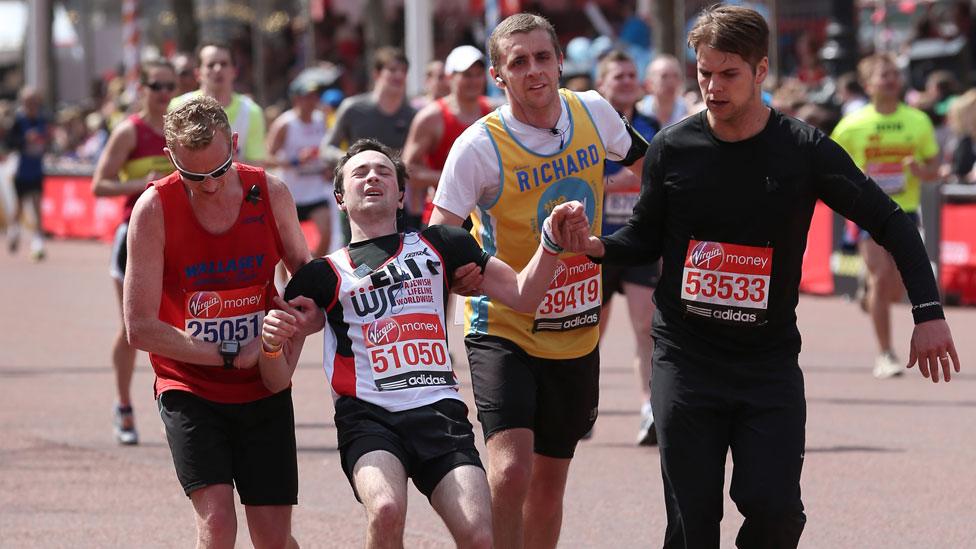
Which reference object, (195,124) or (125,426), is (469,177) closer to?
(195,124)

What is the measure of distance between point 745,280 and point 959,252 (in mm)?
10547

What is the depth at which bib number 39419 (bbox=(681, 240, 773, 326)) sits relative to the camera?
Answer: 4797 mm

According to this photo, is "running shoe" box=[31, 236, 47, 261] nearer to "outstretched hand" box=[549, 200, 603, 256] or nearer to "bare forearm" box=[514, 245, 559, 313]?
"bare forearm" box=[514, 245, 559, 313]

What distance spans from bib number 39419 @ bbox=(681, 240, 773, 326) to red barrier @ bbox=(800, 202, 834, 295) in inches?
441

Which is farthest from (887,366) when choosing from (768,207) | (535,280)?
(768,207)

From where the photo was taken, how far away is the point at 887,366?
435 inches

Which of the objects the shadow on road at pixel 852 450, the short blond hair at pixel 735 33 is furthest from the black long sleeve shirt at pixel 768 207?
the shadow on road at pixel 852 450

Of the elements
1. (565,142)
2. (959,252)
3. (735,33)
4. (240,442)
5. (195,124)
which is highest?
(735,33)

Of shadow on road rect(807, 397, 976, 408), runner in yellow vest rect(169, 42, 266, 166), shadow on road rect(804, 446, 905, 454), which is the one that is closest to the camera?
shadow on road rect(804, 446, 905, 454)

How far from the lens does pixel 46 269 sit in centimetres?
2095

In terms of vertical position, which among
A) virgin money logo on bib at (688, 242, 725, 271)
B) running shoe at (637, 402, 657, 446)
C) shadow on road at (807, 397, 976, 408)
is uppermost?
virgin money logo on bib at (688, 242, 725, 271)

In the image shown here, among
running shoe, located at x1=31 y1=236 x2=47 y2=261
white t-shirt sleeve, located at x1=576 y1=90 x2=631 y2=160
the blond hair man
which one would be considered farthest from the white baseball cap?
running shoe, located at x1=31 y1=236 x2=47 y2=261

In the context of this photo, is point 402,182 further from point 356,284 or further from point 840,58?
point 840,58

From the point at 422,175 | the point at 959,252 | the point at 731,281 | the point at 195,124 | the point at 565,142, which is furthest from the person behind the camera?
the point at 959,252
